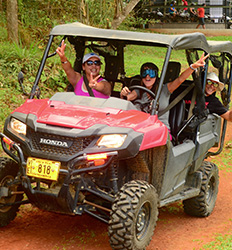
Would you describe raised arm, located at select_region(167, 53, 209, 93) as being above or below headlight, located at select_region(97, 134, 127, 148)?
above

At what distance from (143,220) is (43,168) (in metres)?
1.09

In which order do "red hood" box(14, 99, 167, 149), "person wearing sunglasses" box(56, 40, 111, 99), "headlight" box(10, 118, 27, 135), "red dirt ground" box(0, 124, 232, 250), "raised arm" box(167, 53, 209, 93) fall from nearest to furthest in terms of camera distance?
"red hood" box(14, 99, 167, 149), "headlight" box(10, 118, 27, 135), "red dirt ground" box(0, 124, 232, 250), "raised arm" box(167, 53, 209, 93), "person wearing sunglasses" box(56, 40, 111, 99)

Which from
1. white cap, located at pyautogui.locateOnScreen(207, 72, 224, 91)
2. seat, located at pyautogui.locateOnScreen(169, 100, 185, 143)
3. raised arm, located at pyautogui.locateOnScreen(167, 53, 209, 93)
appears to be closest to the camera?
raised arm, located at pyautogui.locateOnScreen(167, 53, 209, 93)

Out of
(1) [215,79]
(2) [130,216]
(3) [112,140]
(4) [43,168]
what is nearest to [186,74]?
(1) [215,79]

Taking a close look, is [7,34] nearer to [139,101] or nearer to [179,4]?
[139,101]

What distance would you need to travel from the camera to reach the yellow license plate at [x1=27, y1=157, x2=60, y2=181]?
4598 millimetres

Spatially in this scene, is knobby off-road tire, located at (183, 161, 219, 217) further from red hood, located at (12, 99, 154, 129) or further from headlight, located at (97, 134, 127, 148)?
headlight, located at (97, 134, 127, 148)

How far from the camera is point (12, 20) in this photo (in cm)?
1143

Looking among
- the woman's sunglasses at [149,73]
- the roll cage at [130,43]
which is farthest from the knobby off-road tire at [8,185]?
the woman's sunglasses at [149,73]

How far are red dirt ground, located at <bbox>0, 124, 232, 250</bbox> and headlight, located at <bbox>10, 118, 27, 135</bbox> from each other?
1097 mm

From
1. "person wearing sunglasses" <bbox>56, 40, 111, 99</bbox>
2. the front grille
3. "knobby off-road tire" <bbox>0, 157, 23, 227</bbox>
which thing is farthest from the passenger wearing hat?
"knobby off-road tire" <bbox>0, 157, 23, 227</bbox>

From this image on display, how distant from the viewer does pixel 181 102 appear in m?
6.46

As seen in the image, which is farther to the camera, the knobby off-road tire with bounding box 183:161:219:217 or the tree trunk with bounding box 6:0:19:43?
the tree trunk with bounding box 6:0:19:43

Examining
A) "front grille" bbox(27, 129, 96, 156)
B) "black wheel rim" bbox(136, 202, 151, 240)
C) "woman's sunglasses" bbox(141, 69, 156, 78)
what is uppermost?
"woman's sunglasses" bbox(141, 69, 156, 78)
